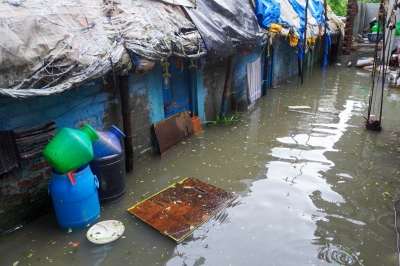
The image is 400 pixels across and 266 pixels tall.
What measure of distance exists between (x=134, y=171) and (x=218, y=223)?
6.88 ft

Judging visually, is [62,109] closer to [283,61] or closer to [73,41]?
→ [73,41]

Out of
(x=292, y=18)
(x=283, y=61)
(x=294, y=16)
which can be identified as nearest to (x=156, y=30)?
(x=292, y=18)

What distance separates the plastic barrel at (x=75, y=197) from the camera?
375 centimetres

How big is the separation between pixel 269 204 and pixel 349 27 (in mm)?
19741

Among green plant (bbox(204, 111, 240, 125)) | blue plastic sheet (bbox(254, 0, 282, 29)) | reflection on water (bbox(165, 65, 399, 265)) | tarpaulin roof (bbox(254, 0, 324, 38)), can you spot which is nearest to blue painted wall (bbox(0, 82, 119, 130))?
reflection on water (bbox(165, 65, 399, 265))

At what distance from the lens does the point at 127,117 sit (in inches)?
204

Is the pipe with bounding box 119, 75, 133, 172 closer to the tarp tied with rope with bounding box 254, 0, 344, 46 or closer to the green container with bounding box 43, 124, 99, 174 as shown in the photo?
the green container with bounding box 43, 124, 99, 174

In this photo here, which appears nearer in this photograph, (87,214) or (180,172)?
(87,214)

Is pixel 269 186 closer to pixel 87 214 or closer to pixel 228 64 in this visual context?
pixel 87 214

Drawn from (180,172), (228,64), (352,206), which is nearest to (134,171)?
(180,172)

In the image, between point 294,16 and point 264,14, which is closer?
point 264,14

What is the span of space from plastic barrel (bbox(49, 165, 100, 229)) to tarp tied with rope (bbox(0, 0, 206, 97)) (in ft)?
3.49

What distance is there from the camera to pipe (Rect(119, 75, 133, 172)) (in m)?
5.01

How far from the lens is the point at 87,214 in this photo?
13.0 feet
